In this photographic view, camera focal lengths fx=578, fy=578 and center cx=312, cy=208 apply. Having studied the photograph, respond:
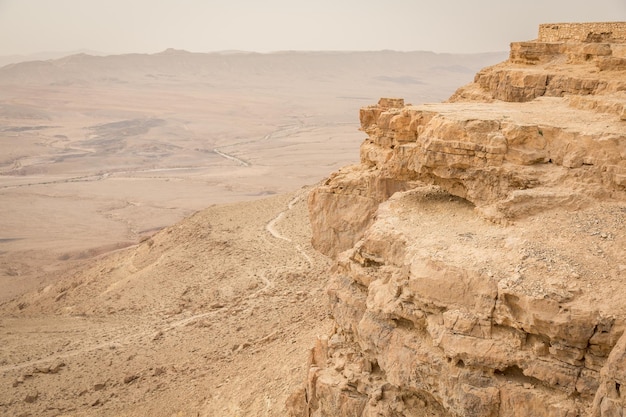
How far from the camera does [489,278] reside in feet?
23.0

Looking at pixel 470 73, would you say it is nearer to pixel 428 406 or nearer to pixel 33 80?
pixel 33 80

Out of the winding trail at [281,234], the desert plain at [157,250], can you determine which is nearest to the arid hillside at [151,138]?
the desert plain at [157,250]

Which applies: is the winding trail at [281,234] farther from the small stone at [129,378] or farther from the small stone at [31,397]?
the small stone at [31,397]

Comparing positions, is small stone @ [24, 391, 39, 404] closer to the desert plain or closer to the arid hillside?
the desert plain

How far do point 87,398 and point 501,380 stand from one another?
1088 cm

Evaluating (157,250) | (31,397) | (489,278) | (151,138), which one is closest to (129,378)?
(31,397)

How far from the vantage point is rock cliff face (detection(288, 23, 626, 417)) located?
6438 millimetres

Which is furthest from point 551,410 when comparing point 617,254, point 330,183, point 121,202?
point 121,202

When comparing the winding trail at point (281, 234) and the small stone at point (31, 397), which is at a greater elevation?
the winding trail at point (281, 234)

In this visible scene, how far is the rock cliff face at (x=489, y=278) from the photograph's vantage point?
6438mm

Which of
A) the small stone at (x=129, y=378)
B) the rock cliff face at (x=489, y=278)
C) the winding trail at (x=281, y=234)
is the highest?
the rock cliff face at (x=489, y=278)

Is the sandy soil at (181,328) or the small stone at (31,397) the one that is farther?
the small stone at (31,397)

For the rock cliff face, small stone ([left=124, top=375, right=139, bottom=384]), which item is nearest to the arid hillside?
small stone ([left=124, top=375, right=139, bottom=384])

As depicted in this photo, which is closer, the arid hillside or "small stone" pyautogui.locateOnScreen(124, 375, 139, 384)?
"small stone" pyautogui.locateOnScreen(124, 375, 139, 384)
